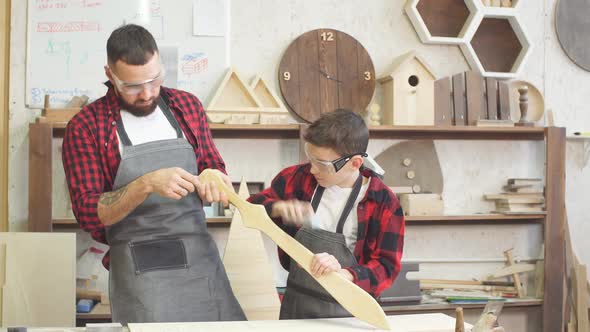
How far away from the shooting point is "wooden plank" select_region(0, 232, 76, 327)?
137 inches

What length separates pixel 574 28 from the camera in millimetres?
4914

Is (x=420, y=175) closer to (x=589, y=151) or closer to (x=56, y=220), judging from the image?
(x=589, y=151)

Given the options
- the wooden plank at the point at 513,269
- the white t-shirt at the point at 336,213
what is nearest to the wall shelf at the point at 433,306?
the wooden plank at the point at 513,269

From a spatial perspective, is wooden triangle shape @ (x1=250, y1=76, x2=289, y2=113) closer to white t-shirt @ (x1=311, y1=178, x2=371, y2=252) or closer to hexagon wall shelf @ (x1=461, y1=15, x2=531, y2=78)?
hexagon wall shelf @ (x1=461, y1=15, x2=531, y2=78)

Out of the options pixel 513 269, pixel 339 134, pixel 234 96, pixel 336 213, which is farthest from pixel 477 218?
pixel 339 134

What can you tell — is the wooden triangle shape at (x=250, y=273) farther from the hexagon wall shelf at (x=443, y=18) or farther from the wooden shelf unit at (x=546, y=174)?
the hexagon wall shelf at (x=443, y=18)

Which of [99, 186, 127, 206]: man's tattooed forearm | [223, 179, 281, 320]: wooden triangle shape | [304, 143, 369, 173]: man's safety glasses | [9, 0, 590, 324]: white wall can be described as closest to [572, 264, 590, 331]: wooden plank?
[9, 0, 590, 324]: white wall

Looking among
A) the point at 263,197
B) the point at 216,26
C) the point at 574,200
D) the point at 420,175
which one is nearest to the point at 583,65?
the point at 574,200

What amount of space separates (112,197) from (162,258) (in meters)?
0.26

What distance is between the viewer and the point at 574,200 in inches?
195

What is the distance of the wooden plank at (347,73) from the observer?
179 inches

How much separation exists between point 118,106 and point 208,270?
628 mm

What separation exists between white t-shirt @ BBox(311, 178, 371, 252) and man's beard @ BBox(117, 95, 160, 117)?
0.65m

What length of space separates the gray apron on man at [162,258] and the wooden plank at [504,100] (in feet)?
8.73
